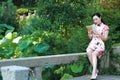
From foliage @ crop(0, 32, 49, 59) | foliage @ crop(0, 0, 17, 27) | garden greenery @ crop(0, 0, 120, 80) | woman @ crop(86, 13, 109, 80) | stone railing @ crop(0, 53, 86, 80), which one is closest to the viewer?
stone railing @ crop(0, 53, 86, 80)

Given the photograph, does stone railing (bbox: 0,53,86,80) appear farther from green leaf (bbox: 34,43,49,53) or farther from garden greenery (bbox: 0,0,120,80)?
green leaf (bbox: 34,43,49,53)

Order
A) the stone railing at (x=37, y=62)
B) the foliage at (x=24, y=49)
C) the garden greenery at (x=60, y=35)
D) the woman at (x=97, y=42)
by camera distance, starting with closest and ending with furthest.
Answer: the stone railing at (x=37, y=62), the woman at (x=97, y=42), the garden greenery at (x=60, y=35), the foliage at (x=24, y=49)

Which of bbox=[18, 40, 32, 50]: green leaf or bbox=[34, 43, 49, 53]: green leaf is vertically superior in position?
bbox=[18, 40, 32, 50]: green leaf

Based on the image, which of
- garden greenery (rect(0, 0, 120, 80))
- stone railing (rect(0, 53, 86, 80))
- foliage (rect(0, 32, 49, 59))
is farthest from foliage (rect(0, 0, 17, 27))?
stone railing (rect(0, 53, 86, 80))

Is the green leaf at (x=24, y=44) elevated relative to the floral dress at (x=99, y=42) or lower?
lower

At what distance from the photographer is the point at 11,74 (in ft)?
16.7

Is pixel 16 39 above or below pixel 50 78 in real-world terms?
above

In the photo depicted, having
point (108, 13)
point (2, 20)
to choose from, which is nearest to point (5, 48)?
point (108, 13)

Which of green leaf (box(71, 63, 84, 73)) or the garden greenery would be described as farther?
the garden greenery

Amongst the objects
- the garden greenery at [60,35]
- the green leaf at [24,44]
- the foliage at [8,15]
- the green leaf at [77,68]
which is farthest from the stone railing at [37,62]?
the foliage at [8,15]

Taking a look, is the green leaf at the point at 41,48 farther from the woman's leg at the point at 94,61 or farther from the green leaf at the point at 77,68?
the woman's leg at the point at 94,61

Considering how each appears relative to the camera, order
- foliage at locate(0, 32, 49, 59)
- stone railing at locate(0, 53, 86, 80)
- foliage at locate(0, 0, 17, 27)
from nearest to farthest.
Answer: stone railing at locate(0, 53, 86, 80) → foliage at locate(0, 32, 49, 59) → foliage at locate(0, 0, 17, 27)

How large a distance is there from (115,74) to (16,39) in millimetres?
2865

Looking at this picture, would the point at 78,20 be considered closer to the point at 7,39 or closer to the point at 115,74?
the point at 7,39
